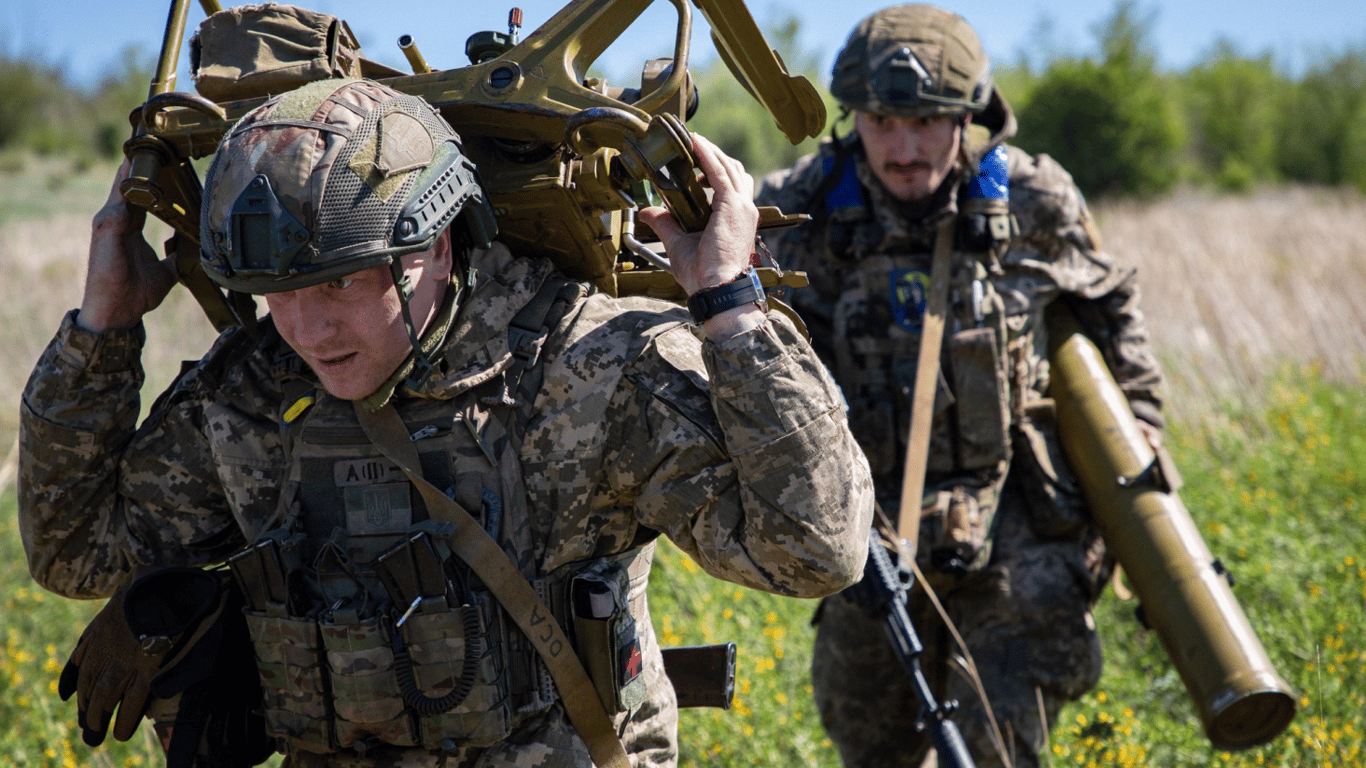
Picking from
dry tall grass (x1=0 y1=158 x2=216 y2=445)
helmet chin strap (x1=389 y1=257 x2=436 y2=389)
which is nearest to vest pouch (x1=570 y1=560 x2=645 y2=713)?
helmet chin strap (x1=389 y1=257 x2=436 y2=389)

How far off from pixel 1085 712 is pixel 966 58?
257 centimetres

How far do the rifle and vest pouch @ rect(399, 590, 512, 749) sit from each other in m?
1.59

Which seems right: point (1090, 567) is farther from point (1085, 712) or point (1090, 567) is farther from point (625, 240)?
point (625, 240)

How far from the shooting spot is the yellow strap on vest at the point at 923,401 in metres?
3.87

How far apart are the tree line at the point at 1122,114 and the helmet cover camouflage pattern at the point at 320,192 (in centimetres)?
1401

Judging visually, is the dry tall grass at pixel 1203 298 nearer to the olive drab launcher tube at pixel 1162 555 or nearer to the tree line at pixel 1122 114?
the tree line at pixel 1122 114

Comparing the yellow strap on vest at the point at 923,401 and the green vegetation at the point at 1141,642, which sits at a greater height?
the yellow strap on vest at the point at 923,401

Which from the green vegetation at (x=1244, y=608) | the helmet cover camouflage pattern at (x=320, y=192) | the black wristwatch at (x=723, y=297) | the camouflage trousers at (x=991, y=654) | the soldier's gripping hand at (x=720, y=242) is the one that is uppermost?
the helmet cover camouflage pattern at (x=320, y=192)

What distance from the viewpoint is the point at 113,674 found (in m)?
2.35

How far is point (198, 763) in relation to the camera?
2.33 m

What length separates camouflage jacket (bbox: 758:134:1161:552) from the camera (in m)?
4.10

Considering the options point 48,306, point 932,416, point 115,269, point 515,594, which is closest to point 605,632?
point 515,594

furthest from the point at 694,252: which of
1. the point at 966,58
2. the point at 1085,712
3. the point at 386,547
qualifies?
the point at 1085,712

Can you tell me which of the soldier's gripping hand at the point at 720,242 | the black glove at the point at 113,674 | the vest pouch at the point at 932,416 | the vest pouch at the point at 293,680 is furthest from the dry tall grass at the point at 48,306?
the soldier's gripping hand at the point at 720,242
